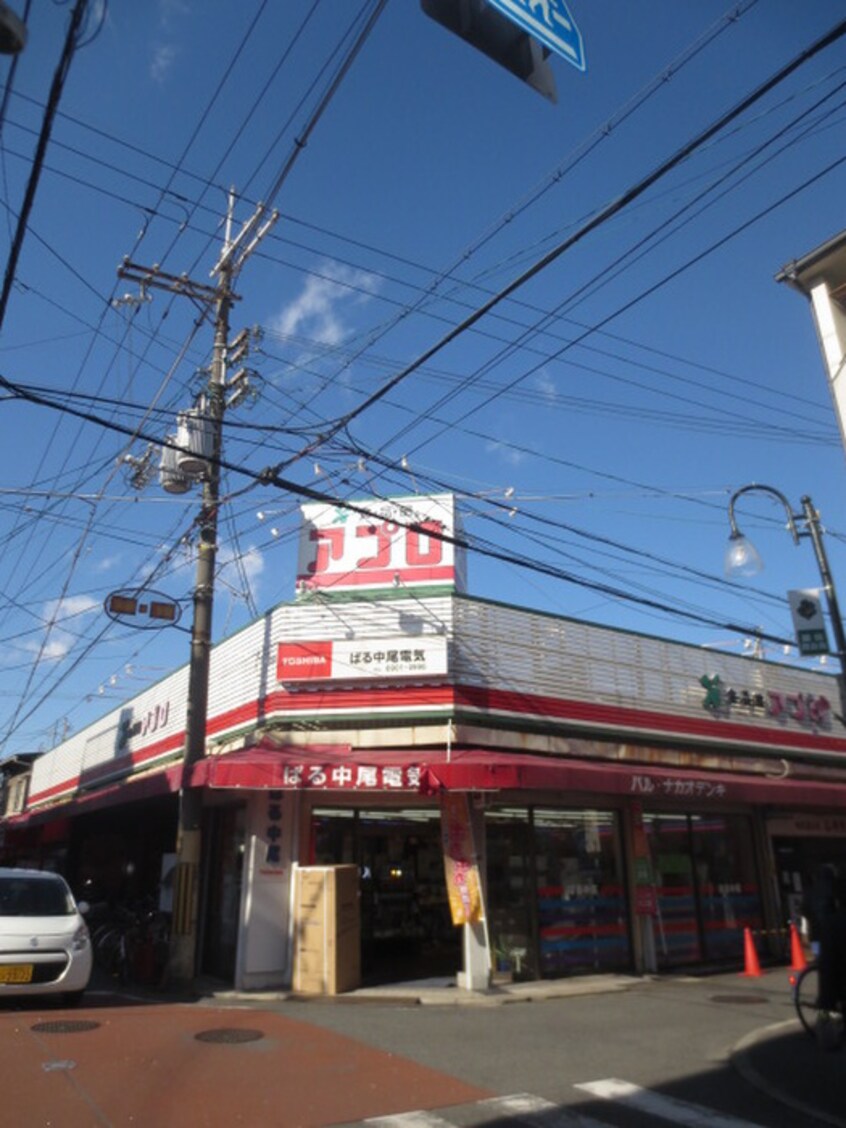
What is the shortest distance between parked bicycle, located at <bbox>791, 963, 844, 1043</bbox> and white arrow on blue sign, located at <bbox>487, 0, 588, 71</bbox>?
7894 mm

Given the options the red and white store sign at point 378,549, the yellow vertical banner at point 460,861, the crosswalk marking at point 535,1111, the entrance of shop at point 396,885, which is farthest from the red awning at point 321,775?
the crosswalk marking at point 535,1111

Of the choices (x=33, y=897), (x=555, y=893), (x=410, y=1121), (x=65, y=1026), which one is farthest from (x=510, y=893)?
(x=410, y=1121)

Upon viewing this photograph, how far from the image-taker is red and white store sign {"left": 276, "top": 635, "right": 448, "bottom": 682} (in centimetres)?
1338

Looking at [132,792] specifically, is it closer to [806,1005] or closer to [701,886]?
[701,886]

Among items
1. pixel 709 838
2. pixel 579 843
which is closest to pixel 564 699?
pixel 579 843

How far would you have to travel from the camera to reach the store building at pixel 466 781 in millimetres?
12500

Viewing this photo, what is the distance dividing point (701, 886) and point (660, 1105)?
34.3 feet

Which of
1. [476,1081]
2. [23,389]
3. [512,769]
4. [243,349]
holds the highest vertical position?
[243,349]

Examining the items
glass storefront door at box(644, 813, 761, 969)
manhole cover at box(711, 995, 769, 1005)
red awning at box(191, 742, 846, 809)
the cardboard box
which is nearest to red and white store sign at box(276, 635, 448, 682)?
red awning at box(191, 742, 846, 809)

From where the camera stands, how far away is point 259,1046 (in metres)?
8.18

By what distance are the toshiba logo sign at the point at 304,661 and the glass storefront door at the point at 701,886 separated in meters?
6.60

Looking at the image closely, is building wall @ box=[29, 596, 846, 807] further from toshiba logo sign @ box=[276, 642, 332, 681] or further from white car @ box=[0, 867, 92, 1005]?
white car @ box=[0, 867, 92, 1005]

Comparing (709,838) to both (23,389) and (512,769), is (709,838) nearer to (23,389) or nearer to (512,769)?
(512,769)

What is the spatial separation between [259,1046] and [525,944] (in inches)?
243
